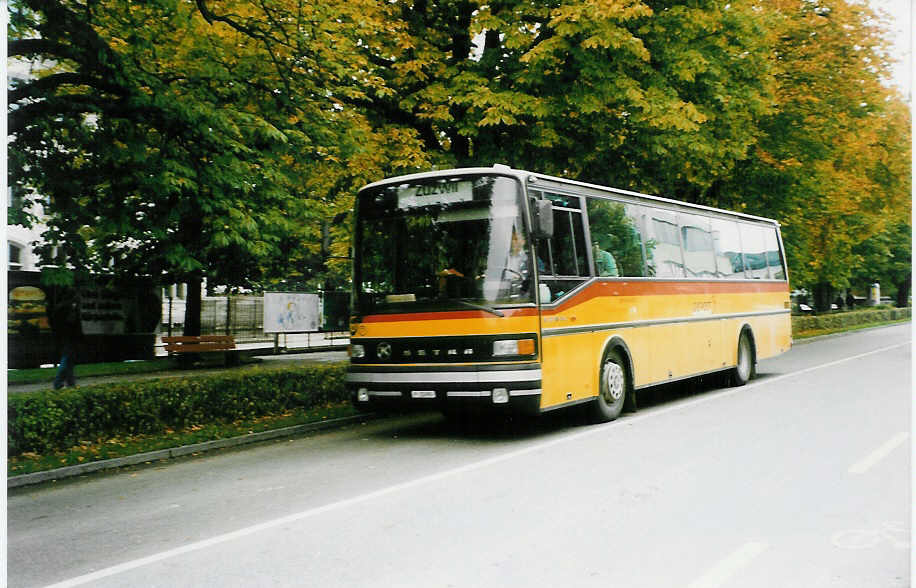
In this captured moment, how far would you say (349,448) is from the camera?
33.5 ft

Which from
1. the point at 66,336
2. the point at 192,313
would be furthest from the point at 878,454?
the point at 192,313

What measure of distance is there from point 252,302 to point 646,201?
2300 centimetres

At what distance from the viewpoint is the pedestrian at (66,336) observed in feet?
50.8

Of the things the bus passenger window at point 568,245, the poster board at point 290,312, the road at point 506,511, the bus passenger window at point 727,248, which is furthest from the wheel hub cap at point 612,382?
the poster board at point 290,312

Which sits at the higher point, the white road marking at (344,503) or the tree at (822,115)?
the tree at (822,115)

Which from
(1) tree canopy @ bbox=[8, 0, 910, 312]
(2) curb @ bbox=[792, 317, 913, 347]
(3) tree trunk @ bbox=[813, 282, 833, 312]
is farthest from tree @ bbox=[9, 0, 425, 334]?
(3) tree trunk @ bbox=[813, 282, 833, 312]

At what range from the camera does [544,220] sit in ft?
32.6

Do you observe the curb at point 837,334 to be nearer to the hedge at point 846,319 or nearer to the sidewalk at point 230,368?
the hedge at point 846,319

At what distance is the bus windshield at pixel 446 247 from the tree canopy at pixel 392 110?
1360mm

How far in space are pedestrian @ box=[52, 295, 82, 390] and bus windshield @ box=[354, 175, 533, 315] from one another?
7328 mm

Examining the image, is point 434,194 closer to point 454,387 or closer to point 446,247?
point 446,247

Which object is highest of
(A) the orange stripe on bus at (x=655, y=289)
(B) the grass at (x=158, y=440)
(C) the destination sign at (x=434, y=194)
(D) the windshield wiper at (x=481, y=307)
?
(C) the destination sign at (x=434, y=194)

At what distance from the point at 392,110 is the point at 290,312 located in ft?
53.1

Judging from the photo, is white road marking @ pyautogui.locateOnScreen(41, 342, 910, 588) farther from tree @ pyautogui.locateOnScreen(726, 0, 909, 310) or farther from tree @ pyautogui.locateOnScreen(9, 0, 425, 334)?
tree @ pyautogui.locateOnScreen(726, 0, 909, 310)
